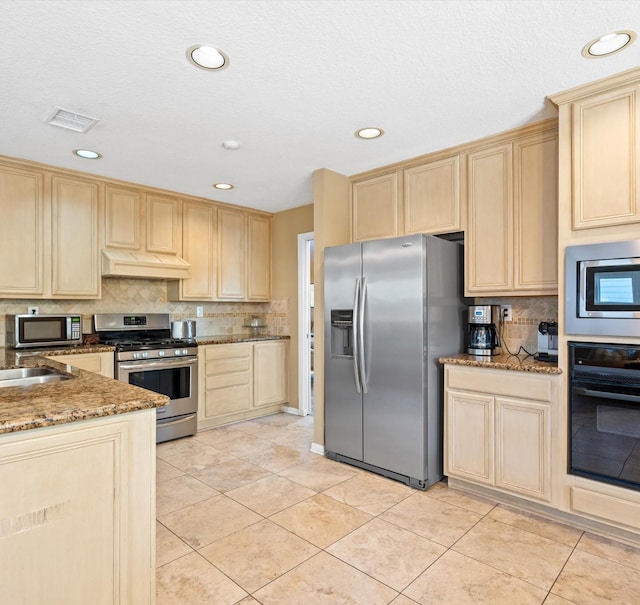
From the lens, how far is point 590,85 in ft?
7.39

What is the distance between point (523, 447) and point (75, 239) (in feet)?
12.5

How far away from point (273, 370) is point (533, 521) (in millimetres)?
3059

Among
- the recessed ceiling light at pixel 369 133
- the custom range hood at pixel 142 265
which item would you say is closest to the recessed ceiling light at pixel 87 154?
the custom range hood at pixel 142 265

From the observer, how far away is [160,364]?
3.91 meters

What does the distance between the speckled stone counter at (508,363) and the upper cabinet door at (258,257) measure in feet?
8.94

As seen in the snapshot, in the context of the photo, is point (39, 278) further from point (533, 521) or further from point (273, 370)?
point (533, 521)

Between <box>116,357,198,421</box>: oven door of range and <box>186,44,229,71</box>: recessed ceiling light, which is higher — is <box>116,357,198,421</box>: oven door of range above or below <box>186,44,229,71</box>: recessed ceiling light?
below

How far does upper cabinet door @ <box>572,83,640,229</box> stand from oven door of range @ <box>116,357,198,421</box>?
11.2 ft

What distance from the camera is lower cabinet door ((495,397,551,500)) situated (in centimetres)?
245

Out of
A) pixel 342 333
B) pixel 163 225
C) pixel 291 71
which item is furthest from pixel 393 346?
pixel 163 225

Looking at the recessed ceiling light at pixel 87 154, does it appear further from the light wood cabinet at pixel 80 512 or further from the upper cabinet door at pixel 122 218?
the light wood cabinet at pixel 80 512

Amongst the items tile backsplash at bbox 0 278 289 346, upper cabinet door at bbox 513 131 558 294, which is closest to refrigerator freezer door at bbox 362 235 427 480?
upper cabinet door at bbox 513 131 558 294

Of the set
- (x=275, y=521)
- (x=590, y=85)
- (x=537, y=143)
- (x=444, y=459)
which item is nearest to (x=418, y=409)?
(x=444, y=459)

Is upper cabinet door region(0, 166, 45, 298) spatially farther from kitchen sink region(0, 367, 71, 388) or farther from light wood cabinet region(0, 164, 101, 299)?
kitchen sink region(0, 367, 71, 388)
